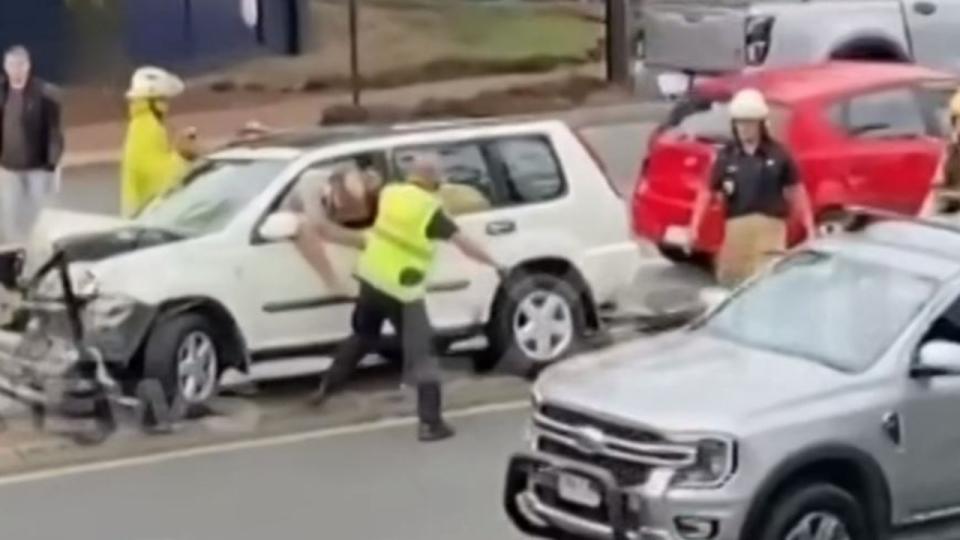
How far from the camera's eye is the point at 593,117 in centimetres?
3139

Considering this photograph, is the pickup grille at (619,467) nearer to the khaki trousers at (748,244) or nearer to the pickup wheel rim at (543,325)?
the khaki trousers at (748,244)

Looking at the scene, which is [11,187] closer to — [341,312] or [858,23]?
[341,312]

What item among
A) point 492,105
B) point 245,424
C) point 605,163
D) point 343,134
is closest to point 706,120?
point 343,134

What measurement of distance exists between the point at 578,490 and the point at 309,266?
511 centimetres

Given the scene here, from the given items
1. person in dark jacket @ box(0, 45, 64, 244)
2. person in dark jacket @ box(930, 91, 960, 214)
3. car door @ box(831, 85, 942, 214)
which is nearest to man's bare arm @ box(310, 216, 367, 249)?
person in dark jacket @ box(930, 91, 960, 214)

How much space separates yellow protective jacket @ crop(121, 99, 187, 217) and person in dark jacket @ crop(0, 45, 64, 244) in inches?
70.5

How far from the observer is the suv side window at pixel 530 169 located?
17.1 metres

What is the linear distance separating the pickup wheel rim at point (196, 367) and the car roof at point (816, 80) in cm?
576

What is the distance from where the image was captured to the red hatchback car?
20.0 metres

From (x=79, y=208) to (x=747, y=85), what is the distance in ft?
24.8

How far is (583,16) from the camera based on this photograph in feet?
126

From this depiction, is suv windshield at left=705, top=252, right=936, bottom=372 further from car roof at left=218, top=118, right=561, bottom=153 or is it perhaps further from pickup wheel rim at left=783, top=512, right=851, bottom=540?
car roof at left=218, top=118, right=561, bottom=153

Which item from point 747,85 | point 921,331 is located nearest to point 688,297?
point 747,85

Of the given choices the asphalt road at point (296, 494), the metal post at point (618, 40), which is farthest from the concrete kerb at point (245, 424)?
the metal post at point (618, 40)
